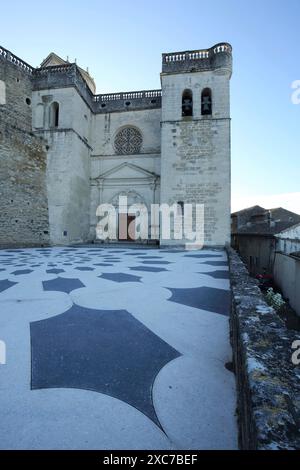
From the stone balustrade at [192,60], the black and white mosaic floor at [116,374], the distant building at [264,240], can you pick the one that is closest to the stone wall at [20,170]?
the stone balustrade at [192,60]

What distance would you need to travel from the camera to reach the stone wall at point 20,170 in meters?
9.73

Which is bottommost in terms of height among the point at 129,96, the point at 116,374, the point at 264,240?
the point at 116,374

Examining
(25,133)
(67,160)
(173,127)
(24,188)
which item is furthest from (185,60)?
(24,188)

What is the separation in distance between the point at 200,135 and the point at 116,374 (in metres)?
11.4

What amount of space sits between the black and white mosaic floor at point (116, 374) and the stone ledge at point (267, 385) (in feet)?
0.81

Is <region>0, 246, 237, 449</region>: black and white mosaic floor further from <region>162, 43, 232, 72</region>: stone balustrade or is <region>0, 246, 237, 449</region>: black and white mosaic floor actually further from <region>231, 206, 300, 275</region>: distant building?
<region>162, 43, 232, 72</region>: stone balustrade

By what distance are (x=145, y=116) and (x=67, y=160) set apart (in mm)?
5725

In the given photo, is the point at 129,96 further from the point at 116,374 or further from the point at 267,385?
the point at 267,385

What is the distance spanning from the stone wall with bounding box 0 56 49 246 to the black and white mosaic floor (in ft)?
28.7

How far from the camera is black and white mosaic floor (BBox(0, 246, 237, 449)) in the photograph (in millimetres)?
837

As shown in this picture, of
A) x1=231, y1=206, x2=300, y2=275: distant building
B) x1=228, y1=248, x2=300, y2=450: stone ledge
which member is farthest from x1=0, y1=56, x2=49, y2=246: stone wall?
x1=231, y1=206, x2=300, y2=275: distant building

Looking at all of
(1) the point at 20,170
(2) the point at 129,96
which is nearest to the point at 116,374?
(1) the point at 20,170

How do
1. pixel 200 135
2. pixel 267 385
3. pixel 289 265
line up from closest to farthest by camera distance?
pixel 267 385
pixel 289 265
pixel 200 135

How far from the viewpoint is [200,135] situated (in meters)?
11.0
